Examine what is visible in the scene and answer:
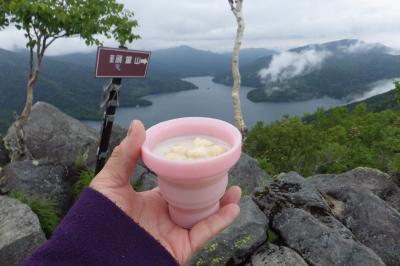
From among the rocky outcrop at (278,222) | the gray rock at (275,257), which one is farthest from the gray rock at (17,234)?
the gray rock at (275,257)

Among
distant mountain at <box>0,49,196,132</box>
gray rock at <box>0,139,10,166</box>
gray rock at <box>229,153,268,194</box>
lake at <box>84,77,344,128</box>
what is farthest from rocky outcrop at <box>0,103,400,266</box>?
distant mountain at <box>0,49,196,132</box>

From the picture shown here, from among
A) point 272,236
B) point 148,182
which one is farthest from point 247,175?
point 272,236

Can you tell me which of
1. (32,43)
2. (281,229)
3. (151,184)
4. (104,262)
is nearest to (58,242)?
(104,262)

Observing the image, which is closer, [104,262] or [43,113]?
[104,262]

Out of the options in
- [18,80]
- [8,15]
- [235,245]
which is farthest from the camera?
[18,80]

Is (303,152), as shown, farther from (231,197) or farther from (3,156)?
(231,197)

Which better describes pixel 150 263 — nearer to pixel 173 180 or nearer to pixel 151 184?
pixel 173 180

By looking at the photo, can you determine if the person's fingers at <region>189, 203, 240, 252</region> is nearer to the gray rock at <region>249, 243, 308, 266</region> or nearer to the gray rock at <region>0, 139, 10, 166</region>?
the gray rock at <region>249, 243, 308, 266</region>

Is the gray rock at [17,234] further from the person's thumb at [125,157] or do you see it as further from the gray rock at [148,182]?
the person's thumb at [125,157]
